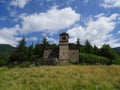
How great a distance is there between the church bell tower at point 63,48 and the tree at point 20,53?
18.5 m


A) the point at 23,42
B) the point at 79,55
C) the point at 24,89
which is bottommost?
the point at 24,89

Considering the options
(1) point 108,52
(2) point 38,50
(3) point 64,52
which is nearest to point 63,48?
(3) point 64,52

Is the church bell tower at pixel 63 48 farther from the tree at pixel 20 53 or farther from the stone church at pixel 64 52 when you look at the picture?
the tree at pixel 20 53

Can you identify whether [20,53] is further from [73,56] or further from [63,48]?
[73,56]

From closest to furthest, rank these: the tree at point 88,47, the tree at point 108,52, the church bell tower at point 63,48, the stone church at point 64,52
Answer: the church bell tower at point 63,48, the stone church at point 64,52, the tree at point 108,52, the tree at point 88,47

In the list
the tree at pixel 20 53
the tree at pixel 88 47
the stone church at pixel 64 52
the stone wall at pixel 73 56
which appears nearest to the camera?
the stone church at pixel 64 52

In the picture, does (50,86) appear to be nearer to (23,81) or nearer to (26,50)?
(23,81)

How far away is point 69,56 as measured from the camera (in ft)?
217

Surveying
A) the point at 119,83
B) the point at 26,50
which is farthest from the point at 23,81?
the point at 26,50

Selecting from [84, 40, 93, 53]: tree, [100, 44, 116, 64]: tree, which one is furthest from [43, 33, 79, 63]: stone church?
[84, 40, 93, 53]: tree

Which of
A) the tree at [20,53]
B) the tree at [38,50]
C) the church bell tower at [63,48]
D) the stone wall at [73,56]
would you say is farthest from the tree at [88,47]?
the tree at [20,53]

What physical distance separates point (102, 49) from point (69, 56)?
1896 centimetres

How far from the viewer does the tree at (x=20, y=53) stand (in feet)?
249

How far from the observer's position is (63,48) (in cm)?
6488
